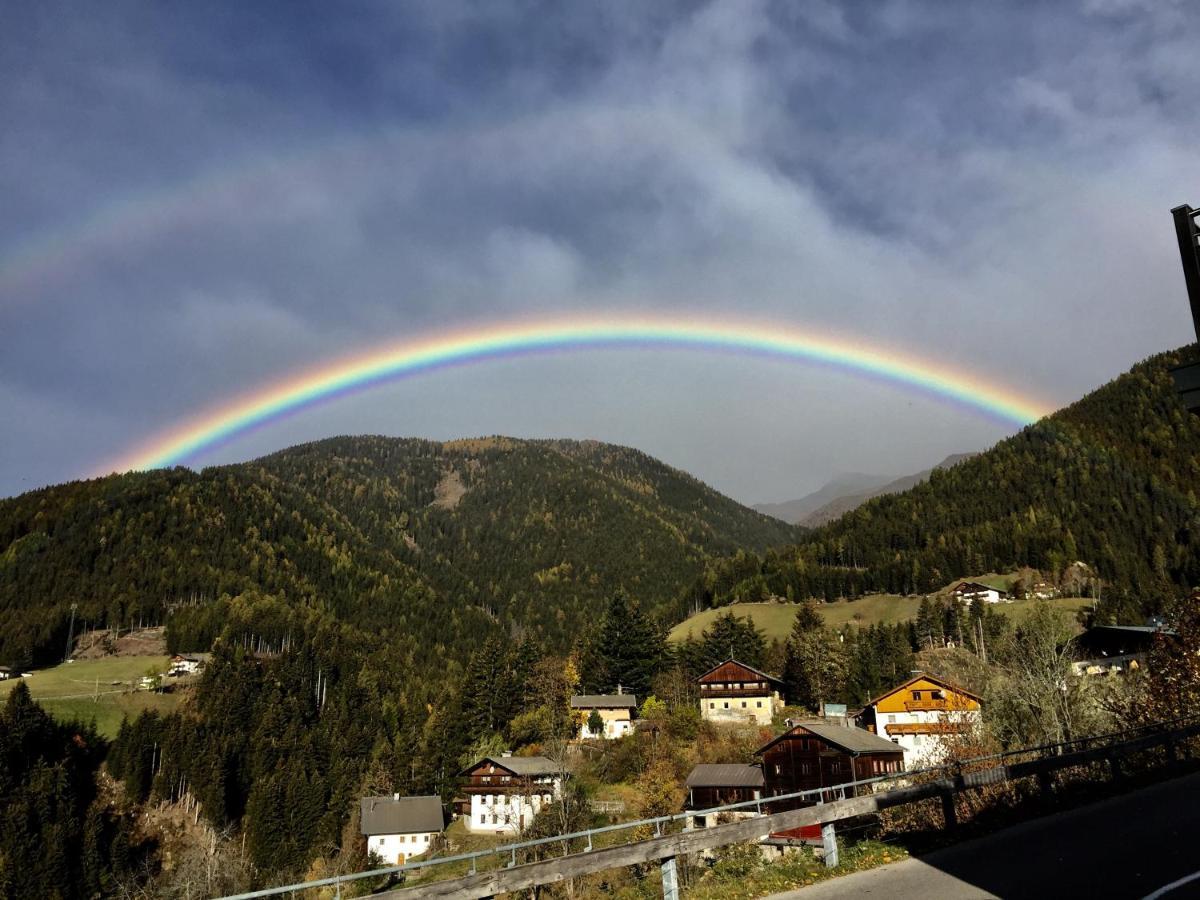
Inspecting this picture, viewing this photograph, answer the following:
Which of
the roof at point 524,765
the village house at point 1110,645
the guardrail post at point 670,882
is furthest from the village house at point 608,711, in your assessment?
the guardrail post at point 670,882

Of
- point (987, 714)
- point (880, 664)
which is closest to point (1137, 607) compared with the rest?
point (880, 664)

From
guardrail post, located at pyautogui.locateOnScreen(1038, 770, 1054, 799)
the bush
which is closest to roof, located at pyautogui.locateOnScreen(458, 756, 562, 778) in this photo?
guardrail post, located at pyautogui.locateOnScreen(1038, 770, 1054, 799)

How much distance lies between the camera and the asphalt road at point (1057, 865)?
1109 cm

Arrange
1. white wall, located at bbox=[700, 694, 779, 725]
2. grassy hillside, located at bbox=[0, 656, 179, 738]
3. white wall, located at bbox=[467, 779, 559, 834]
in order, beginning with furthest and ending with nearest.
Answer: grassy hillside, located at bbox=[0, 656, 179, 738]
white wall, located at bbox=[700, 694, 779, 725]
white wall, located at bbox=[467, 779, 559, 834]

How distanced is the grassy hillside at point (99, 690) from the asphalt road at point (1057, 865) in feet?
518

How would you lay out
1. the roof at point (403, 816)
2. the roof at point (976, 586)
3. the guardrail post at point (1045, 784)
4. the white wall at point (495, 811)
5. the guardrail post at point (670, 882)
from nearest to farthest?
the guardrail post at point (670, 882)
the guardrail post at point (1045, 784)
the white wall at point (495, 811)
the roof at point (403, 816)
the roof at point (976, 586)

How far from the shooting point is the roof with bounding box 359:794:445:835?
93.2 meters

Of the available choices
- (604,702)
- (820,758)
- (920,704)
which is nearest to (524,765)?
(604,702)

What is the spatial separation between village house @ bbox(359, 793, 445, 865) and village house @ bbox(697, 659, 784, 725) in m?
36.8

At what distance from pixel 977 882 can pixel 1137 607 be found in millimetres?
137899

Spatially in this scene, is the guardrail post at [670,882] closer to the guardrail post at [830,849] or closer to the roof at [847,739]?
the guardrail post at [830,849]

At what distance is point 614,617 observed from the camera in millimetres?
121500

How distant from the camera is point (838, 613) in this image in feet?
570

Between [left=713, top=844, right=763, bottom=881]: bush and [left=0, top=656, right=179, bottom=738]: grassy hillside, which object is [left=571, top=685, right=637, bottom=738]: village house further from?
[left=713, top=844, right=763, bottom=881]: bush
